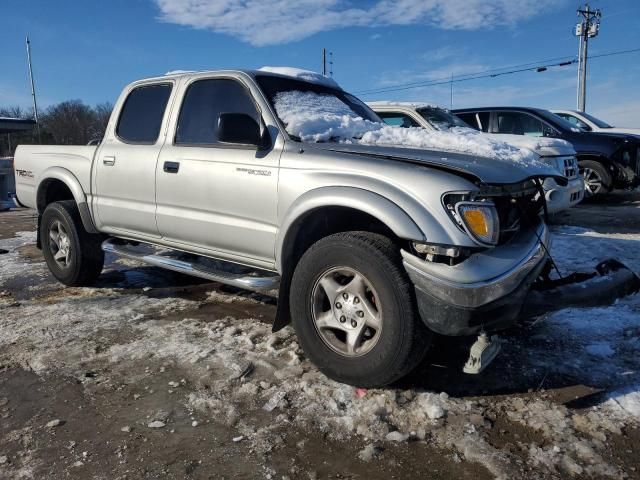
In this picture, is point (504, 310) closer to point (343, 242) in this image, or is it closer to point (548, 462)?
point (548, 462)

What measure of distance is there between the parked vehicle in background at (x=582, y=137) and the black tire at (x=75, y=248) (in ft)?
24.3

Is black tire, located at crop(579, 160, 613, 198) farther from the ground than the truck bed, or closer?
closer

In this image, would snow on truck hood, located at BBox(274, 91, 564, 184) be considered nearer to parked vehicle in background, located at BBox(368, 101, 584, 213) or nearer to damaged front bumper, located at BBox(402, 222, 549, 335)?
damaged front bumper, located at BBox(402, 222, 549, 335)

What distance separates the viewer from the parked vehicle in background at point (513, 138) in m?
7.67

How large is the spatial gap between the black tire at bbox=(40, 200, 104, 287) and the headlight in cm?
389

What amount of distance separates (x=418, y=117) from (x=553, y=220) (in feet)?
9.13

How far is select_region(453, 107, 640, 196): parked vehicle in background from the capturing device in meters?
10.2

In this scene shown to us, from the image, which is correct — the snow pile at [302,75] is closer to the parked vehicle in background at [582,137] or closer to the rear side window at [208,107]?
the rear side window at [208,107]

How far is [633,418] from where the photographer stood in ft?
8.96

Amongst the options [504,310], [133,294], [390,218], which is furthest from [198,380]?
[133,294]

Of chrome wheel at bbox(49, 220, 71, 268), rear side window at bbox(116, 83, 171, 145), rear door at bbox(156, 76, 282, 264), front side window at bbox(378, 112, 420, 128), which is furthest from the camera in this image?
front side window at bbox(378, 112, 420, 128)

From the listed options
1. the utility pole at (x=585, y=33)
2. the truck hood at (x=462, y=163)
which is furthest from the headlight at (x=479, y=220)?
the utility pole at (x=585, y=33)

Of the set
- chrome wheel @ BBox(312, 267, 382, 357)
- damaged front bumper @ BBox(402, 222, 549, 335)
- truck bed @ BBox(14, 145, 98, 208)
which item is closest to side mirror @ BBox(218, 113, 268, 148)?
chrome wheel @ BBox(312, 267, 382, 357)

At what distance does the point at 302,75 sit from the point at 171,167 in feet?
4.35
